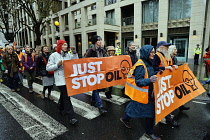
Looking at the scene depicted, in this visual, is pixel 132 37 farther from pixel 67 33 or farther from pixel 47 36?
pixel 47 36

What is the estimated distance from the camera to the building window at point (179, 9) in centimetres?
1520

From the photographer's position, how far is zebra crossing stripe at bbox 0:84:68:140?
3.19 m

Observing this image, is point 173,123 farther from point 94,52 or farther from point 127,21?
point 127,21

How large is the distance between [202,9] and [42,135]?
17.1m

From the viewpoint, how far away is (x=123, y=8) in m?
21.3

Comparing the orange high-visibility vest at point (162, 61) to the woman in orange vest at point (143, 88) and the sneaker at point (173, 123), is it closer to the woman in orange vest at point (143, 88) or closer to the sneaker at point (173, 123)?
the woman in orange vest at point (143, 88)

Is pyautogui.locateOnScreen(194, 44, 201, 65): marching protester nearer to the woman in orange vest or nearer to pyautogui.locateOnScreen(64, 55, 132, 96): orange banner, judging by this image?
pyautogui.locateOnScreen(64, 55, 132, 96): orange banner

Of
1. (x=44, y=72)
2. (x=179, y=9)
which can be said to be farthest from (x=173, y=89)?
(x=179, y=9)

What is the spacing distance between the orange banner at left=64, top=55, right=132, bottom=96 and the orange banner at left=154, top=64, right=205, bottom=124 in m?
1.95

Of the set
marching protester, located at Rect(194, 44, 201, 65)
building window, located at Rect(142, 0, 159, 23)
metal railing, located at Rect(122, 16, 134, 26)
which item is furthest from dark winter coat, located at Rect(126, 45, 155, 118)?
metal railing, located at Rect(122, 16, 134, 26)

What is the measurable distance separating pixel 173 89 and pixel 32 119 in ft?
12.0

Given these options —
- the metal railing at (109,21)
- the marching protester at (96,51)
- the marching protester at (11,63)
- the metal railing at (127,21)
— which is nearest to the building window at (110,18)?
the metal railing at (109,21)

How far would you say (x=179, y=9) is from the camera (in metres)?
15.8

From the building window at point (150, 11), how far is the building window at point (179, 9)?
188 centimetres
